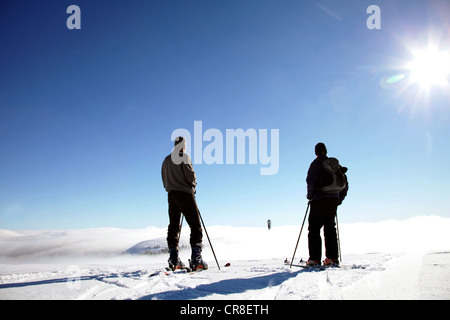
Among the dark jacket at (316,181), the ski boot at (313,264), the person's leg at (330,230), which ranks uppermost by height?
the dark jacket at (316,181)

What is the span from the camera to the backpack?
4879mm

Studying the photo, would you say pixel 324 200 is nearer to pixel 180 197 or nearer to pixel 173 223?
pixel 180 197

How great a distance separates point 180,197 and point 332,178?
3178 mm

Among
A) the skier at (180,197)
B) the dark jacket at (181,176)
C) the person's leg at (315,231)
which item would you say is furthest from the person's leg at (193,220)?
the person's leg at (315,231)

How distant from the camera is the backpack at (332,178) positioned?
4.88 m

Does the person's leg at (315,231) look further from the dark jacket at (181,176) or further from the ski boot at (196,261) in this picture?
the dark jacket at (181,176)

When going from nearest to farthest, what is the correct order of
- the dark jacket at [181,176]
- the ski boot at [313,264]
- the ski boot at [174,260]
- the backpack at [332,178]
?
the ski boot at [313,264] < the ski boot at [174,260] < the dark jacket at [181,176] < the backpack at [332,178]

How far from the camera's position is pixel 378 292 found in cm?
225

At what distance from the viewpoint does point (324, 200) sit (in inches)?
193

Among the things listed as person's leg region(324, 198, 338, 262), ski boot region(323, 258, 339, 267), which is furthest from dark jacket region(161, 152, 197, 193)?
ski boot region(323, 258, 339, 267)

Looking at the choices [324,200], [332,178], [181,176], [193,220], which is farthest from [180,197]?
[332,178]

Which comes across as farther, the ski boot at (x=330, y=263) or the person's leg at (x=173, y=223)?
the person's leg at (x=173, y=223)

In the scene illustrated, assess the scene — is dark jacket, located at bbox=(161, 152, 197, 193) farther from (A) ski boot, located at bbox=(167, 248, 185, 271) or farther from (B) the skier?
(A) ski boot, located at bbox=(167, 248, 185, 271)
